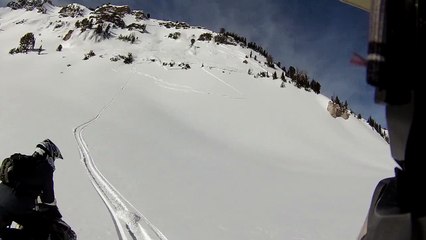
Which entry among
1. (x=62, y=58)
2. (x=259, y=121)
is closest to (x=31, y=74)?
(x=62, y=58)

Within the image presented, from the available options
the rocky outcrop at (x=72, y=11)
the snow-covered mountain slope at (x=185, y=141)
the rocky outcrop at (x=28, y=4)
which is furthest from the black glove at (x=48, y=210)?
the rocky outcrop at (x=28, y=4)

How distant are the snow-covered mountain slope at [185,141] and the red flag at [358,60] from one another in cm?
593

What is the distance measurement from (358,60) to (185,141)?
1823cm

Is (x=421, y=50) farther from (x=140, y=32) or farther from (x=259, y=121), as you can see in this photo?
(x=140, y=32)

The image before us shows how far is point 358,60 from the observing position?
108cm

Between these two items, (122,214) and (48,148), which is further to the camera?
(122,214)

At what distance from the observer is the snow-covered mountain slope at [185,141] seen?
8391 mm

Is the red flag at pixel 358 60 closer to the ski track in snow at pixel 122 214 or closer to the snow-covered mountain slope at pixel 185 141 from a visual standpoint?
the ski track in snow at pixel 122 214

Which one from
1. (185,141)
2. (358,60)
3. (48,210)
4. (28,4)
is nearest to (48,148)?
(48,210)

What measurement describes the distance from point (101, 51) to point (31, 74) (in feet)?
27.5

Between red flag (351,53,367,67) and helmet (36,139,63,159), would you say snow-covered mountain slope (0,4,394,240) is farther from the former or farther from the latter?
red flag (351,53,367,67)

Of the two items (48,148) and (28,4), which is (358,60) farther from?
(28,4)

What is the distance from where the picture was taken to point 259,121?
A: 23.6 meters

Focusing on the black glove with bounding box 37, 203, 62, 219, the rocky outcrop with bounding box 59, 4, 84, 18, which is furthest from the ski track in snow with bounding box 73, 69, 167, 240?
the rocky outcrop with bounding box 59, 4, 84, 18
